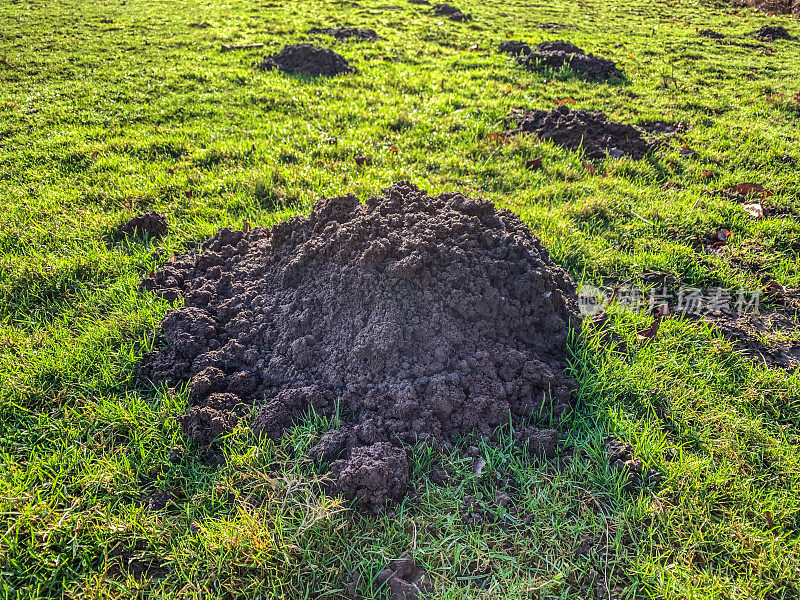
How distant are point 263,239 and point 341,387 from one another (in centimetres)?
177

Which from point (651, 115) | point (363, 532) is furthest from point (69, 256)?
point (651, 115)

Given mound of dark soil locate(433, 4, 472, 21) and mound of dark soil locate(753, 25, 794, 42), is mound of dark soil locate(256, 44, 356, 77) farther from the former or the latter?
mound of dark soil locate(753, 25, 794, 42)

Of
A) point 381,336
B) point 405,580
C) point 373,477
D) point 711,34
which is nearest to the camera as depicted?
point 405,580

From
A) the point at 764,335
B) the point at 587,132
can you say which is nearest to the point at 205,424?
the point at 764,335

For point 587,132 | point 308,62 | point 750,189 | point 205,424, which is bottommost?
point 205,424

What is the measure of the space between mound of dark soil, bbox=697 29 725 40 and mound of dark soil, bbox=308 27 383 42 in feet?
26.5

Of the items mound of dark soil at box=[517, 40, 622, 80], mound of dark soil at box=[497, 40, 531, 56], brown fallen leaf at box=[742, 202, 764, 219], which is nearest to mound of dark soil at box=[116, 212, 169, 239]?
brown fallen leaf at box=[742, 202, 764, 219]

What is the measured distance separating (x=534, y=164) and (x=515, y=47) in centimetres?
553

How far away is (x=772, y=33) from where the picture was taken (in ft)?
38.2

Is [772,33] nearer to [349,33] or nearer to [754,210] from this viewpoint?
[349,33]

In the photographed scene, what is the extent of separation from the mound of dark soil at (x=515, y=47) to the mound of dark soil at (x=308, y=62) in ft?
11.0

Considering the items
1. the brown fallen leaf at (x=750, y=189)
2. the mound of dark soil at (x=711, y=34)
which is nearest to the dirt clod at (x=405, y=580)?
the brown fallen leaf at (x=750, y=189)

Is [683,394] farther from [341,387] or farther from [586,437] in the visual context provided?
[341,387]

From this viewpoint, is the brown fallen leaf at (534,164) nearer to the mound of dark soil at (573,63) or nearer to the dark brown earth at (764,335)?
the dark brown earth at (764,335)
